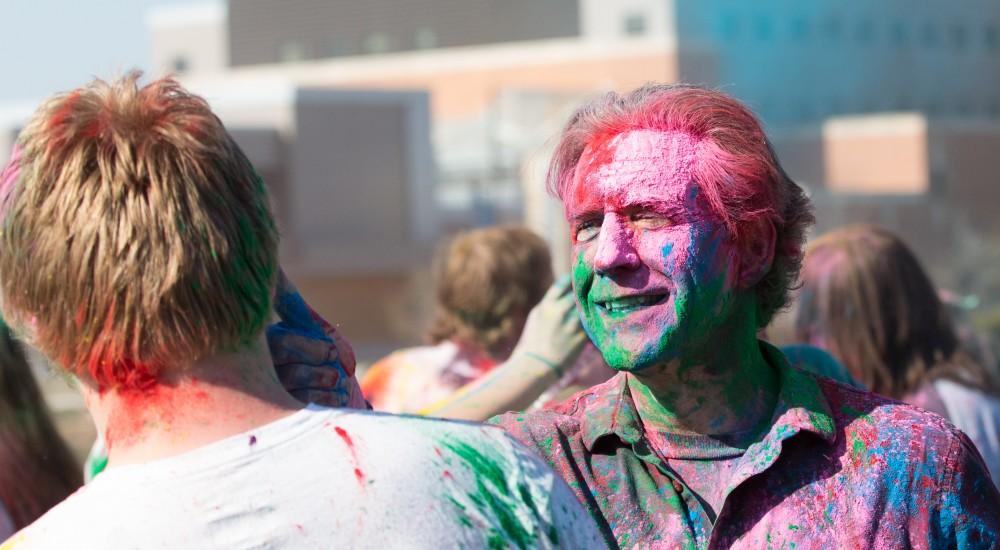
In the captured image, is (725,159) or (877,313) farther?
(877,313)

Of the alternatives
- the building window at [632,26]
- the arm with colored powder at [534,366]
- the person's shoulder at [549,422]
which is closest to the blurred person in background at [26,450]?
the arm with colored powder at [534,366]

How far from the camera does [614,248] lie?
2.13 meters

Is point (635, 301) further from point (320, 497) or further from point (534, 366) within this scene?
point (320, 497)

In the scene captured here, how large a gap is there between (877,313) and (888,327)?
5cm

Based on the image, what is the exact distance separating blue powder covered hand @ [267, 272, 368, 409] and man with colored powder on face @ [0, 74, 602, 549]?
0.83 ft

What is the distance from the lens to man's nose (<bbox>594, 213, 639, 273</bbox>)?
83.8 inches

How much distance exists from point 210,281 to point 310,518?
0.92ft

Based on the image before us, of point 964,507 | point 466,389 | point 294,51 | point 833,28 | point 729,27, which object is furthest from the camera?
point 294,51

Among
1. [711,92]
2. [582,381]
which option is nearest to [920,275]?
[582,381]

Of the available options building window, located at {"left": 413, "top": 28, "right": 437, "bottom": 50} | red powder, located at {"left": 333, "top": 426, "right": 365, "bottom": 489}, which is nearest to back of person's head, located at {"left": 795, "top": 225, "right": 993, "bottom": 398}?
red powder, located at {"left": 333, "top": 426, "right": 365, "bottom": 489}

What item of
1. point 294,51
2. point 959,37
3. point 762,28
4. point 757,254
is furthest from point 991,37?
point 757,254

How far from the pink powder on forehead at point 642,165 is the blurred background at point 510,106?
1233cm

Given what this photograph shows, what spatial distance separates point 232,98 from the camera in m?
26.0

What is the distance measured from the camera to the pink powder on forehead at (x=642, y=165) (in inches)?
84.9
